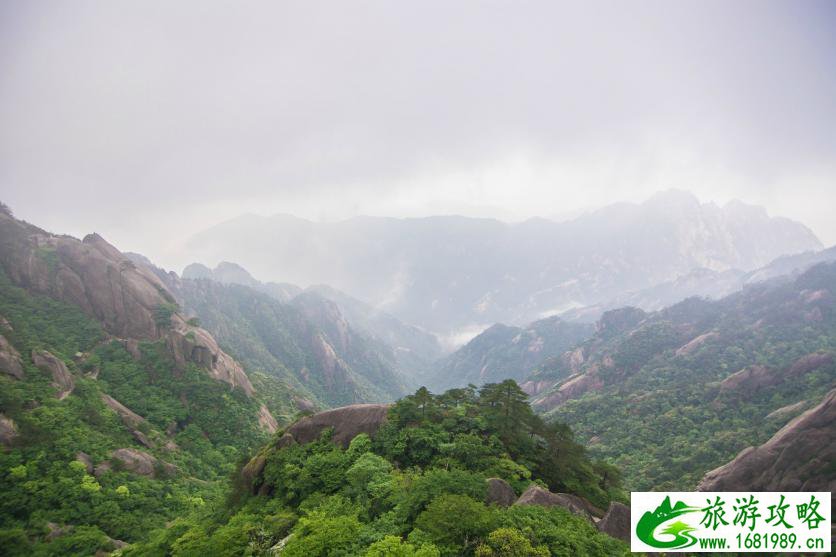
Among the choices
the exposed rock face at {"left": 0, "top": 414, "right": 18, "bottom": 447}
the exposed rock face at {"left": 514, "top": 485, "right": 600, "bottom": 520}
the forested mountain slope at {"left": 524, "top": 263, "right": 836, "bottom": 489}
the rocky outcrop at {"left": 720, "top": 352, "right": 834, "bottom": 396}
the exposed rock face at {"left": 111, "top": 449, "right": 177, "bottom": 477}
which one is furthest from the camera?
the rocky outcrop at {"left": 720, "top": 352, "right": 834, "bottom": 396}

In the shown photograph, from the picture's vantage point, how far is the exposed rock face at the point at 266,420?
6269cm

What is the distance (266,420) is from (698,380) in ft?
308

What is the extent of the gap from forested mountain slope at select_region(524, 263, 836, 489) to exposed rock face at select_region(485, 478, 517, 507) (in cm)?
3812

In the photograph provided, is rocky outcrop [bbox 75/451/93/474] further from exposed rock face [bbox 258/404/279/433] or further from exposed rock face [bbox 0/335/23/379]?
exposed rock face [bbox 258/404/279/433]

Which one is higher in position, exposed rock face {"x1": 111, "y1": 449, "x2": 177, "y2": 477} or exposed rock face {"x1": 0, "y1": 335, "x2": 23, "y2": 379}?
exposed rock face {"x1": 0, "y1": 335, "x2": 23, "y2": 379}

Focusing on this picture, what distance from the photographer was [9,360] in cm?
4178

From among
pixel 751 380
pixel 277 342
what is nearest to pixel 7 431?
pixel 751 380

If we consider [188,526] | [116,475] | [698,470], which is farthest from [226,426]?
[698,470]

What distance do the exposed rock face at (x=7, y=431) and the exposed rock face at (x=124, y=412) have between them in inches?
451

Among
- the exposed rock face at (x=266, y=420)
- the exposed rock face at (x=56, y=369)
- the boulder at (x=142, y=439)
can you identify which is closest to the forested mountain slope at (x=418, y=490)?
the boulder at (x=142, y=439)

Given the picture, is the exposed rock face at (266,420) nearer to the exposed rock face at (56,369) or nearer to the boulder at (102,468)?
the boulder at (102,468)

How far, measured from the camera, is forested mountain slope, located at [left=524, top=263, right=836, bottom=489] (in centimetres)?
5772

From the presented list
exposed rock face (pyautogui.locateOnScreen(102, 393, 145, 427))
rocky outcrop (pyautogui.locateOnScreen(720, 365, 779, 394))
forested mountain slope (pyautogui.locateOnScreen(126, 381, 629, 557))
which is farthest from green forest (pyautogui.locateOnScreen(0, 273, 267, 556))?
rocky outcrop (pyautogui.locateOnScreen(720, 365, 779, 394))

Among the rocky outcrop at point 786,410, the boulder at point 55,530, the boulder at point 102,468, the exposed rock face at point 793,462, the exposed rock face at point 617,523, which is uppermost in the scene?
the rocky outcrop at point 786,410
